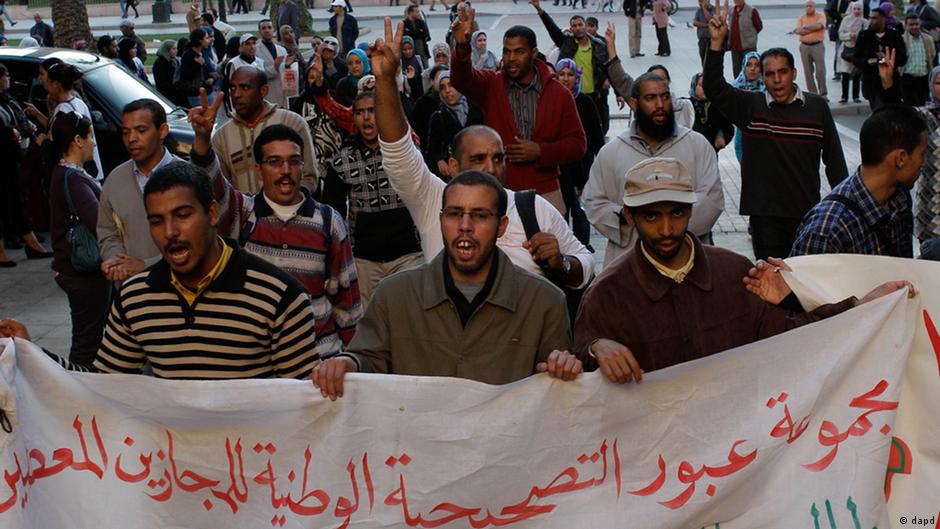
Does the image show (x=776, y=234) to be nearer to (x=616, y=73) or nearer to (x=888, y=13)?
(x=616, y=73)

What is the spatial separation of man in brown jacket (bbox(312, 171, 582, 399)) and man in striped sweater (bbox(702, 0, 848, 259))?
11.8ft

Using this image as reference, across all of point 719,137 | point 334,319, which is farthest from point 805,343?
point 719,137

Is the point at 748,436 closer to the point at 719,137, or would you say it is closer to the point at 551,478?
the point at 551,478

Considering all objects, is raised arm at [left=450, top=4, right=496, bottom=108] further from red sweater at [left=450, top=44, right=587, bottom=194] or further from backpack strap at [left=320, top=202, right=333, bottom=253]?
backpack strap at [left=320, top=202, right=333, bottom=253]

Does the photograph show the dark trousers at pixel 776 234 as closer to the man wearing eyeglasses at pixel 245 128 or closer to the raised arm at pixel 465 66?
the raised arm at pixel 465 66

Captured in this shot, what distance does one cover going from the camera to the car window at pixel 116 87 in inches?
528

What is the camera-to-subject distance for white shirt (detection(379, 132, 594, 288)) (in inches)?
208

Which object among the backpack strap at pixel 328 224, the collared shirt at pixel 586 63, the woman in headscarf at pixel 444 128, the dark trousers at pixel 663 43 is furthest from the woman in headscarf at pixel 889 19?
the backpack strap at pixel 328 224

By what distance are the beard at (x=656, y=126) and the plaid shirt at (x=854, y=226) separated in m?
1.56

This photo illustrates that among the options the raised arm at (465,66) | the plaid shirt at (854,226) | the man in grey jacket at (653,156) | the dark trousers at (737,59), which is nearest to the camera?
the plaid shirt at (854,226)

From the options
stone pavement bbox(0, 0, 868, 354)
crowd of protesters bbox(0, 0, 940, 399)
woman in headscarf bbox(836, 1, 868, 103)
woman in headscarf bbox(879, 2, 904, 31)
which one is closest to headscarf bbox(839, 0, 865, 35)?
woman in headscarf bbox(836, 1, 868, 103)

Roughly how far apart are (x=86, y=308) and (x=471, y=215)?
11.9 feet

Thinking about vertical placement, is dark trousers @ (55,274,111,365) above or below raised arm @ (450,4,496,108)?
Result: below

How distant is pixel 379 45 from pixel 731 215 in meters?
8.44
